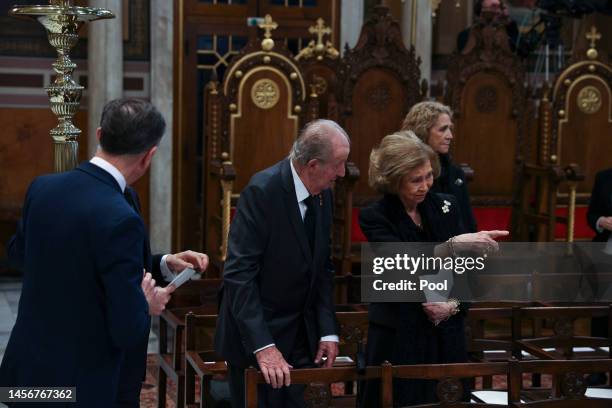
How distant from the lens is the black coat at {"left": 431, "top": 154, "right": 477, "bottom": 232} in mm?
4750

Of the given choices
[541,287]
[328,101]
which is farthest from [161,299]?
[328,101]

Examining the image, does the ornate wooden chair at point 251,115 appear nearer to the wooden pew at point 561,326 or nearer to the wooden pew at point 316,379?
the wooden pew at point 561,326

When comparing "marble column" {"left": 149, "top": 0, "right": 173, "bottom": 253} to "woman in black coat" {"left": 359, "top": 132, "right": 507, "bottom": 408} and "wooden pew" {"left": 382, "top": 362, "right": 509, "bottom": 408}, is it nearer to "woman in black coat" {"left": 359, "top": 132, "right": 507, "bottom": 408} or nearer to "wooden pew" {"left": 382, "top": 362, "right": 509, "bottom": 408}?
"woman in black coat" {"left": 359, "top": 132, "right": 507, "bottom": 408}

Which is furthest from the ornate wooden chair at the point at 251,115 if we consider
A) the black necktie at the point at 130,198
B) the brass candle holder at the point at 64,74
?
the black necktie at the point at 130,198

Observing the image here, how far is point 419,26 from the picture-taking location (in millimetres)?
9008

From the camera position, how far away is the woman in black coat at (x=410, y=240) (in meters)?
3.67

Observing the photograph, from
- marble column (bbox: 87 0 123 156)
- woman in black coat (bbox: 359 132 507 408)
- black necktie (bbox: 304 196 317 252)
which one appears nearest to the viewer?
black necktie (bbox: 304 196 317 252)

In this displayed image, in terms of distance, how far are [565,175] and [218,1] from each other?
3357mm

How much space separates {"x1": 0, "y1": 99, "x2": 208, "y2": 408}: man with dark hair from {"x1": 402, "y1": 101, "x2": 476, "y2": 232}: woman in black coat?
7.55 ft

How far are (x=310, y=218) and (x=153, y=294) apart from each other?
835 mm

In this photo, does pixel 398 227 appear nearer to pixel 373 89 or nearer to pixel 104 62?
pixel 373 89

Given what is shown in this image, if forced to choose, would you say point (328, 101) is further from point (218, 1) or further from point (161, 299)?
point (161, 299)

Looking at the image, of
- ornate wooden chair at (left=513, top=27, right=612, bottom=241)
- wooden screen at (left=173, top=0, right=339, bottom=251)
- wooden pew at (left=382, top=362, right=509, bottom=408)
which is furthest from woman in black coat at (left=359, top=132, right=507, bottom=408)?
wooden screen at (left=173, top=0, right=339, bottom=251)

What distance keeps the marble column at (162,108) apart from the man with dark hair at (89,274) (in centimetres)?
576
